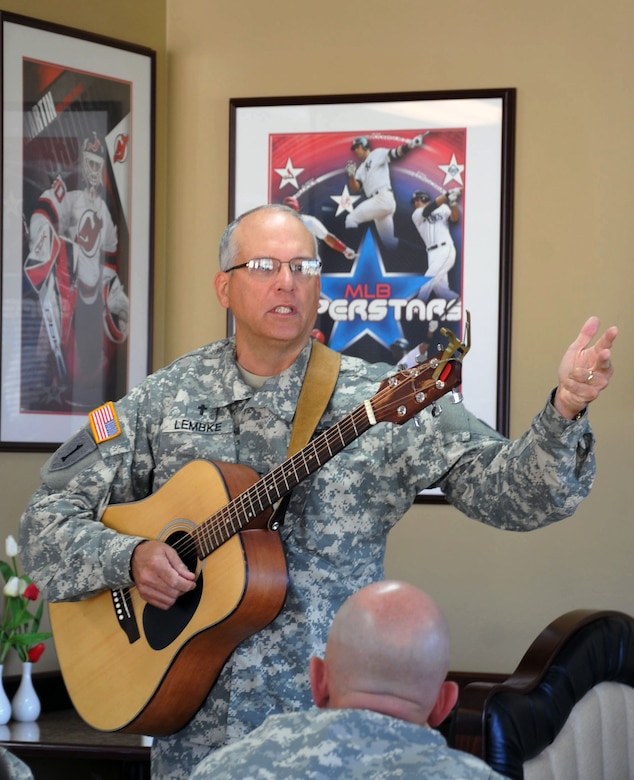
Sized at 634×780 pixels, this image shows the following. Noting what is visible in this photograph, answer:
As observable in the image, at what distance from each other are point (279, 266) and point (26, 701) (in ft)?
5.24

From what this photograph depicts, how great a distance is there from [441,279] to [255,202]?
612 mm

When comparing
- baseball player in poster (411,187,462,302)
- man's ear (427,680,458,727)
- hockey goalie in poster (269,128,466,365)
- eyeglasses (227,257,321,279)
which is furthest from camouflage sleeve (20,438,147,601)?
baseball player in poster (411,187,462,302)

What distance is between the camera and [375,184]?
345cm

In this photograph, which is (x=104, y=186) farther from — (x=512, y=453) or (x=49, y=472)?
(x=512, y=453)

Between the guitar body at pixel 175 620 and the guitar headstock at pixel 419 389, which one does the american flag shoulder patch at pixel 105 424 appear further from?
the guitar headstock at pixel 419 389

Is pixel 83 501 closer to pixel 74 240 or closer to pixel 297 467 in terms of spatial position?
pixel 297 467

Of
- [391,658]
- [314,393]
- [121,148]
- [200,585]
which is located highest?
[121,148]

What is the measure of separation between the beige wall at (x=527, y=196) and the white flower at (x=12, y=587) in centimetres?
20

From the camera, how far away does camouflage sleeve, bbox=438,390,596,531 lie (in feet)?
6.12

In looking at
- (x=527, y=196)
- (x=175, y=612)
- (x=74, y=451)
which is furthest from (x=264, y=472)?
(x=527, y=196)

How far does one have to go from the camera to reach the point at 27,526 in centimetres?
244

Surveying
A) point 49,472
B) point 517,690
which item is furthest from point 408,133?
point 517,690

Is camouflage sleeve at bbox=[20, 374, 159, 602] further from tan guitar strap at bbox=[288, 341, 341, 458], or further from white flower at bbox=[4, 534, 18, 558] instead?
white flower at bbox=[4, 534, 18, 558]

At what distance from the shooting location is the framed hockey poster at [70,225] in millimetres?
3299
